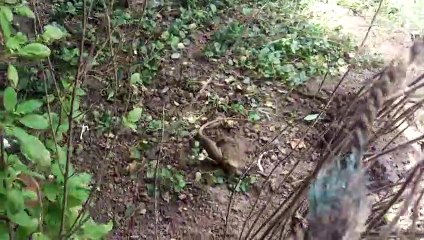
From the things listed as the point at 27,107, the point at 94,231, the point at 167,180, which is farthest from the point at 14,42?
the point at 167,180

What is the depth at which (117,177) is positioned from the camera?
3.14 metres

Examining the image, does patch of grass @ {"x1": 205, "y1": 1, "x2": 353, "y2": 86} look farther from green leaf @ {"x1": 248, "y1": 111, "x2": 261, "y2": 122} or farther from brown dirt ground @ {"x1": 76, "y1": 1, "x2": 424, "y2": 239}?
green leaf @ {"x1": 248, "y1": 111, "x2": 261, "y2": 122}

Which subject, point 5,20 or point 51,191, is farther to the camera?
point 51,191

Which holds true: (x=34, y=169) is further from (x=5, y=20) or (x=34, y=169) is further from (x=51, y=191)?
(x=5, y=20)

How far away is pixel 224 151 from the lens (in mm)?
3332

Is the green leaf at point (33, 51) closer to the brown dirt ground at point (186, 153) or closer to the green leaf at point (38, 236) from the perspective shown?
the green leaf at point (38, 236)

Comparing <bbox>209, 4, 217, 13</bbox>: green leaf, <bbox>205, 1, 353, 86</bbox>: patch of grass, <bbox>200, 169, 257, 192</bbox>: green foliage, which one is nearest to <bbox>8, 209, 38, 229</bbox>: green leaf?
<bbox>200, 169, 257, 192</bbox>: green foliage

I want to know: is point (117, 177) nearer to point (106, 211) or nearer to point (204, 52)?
point (106, 211)

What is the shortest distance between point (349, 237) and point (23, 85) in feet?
8.88

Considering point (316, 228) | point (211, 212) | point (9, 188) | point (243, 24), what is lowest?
point (211, 212)

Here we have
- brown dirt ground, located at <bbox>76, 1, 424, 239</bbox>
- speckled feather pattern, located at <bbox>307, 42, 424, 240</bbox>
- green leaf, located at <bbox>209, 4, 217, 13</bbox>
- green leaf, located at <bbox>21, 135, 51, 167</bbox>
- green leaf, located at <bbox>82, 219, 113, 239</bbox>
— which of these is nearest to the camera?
speckled feather pattern, located at <bbox>307, 42, 424, 240</bbox>

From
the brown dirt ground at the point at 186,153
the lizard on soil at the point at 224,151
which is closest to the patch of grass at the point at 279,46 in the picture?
the brown dirt ground at the point at 186,153

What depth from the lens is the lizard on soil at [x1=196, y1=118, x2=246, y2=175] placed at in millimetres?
3244

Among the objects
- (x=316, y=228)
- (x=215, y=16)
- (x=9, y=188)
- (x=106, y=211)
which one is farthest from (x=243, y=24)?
(x=316, y=228)
